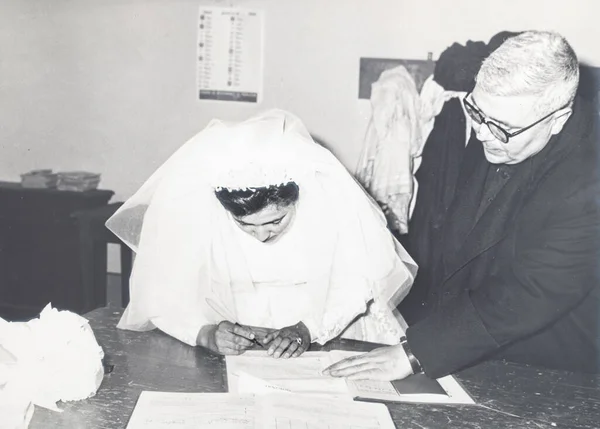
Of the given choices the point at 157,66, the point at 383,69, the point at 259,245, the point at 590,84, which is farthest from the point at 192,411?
the point at 157,66

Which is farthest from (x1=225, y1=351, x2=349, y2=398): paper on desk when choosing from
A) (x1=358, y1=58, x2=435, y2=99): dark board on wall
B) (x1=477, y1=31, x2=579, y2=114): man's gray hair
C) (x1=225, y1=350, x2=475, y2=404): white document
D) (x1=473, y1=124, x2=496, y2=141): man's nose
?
(x1=358, y1=58, x2=435, y2=99): dark board on wall

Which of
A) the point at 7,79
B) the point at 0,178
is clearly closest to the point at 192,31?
the point at 7,79

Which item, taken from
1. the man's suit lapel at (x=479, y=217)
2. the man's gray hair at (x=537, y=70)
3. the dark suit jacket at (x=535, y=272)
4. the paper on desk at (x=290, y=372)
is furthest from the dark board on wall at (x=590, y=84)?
the paper on desk at (x=290, y=372)

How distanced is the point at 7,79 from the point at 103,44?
0.71 meters

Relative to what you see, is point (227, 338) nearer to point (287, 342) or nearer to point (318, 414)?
point (287, 342)

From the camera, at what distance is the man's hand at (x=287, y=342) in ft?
5.54

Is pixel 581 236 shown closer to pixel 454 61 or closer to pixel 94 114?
pixel 454 61

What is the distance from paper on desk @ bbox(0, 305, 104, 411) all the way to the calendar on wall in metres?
2.68

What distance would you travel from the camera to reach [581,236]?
62.6 inches

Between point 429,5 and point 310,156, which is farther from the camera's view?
point 429,5

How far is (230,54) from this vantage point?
3949mm

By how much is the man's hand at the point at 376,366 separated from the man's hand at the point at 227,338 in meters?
0.25

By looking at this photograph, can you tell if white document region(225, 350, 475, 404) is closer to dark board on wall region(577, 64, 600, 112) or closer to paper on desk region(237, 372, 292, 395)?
paper on desk region(237, 372, 292, 395)

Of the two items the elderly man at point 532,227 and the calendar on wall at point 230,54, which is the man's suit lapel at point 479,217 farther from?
the calendar on wall at point 230,54
